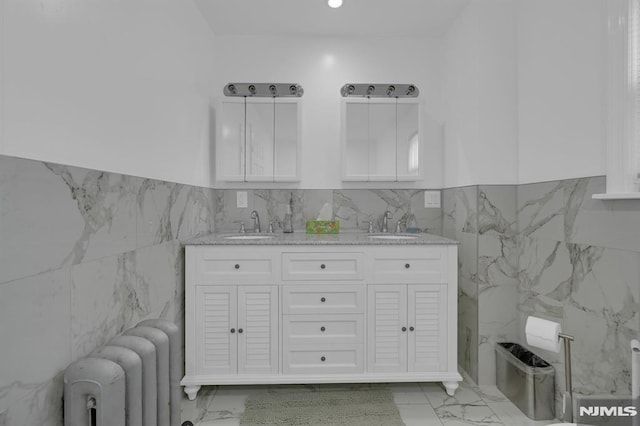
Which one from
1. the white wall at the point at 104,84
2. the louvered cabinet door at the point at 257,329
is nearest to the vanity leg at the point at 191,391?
the louvered cabinet door at the point at 257,329

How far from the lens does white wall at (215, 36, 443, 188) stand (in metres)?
2.71

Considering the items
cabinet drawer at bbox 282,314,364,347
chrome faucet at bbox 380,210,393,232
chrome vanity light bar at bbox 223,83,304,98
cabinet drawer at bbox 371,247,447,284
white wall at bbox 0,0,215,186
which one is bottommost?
cabinet drawer at bbox 282,314,364,347

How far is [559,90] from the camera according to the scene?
1.83 meters

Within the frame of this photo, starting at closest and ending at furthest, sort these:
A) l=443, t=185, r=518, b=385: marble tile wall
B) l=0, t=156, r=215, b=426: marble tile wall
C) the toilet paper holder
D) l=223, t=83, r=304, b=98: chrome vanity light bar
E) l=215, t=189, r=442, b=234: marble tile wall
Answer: l=0, t=156, r=215, b=426: marble tile wall < the toilet paper holder < l=443, t=185, r=518, b=385: marble tile wall < l=223, t=83, r=304, b=98: chrome vanity light bar < l=215, t=189, r=442, b=234: marble tile wall

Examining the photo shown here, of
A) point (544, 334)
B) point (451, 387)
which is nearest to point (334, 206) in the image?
point (451, 387)

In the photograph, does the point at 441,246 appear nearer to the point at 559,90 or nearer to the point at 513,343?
the point at 513,343

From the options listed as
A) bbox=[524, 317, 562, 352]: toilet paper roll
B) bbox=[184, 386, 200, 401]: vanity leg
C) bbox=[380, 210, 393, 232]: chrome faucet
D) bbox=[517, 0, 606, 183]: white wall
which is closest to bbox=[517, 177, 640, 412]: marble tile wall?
bbox=[517, 0, 606, 183]: white wall

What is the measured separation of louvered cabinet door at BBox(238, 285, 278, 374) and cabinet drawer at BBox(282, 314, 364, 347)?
84 millimetres

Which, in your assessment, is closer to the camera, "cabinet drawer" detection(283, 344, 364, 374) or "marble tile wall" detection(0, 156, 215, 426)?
"marble tile wall" detection(0, 156, 215, 426)

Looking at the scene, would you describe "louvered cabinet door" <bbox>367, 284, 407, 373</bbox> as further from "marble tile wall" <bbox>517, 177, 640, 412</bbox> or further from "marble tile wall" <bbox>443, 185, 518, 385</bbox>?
"marble tile wall" <bbox>517, 177, 640, 412</bbox>

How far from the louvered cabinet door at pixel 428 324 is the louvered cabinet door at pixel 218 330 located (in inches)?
40.4

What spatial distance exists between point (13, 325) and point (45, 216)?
313 millimetres

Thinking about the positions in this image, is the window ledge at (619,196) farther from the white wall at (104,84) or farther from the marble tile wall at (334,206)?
the white wall at (104,84)

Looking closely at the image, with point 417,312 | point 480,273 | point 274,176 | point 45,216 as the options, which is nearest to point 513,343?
point 480,273
